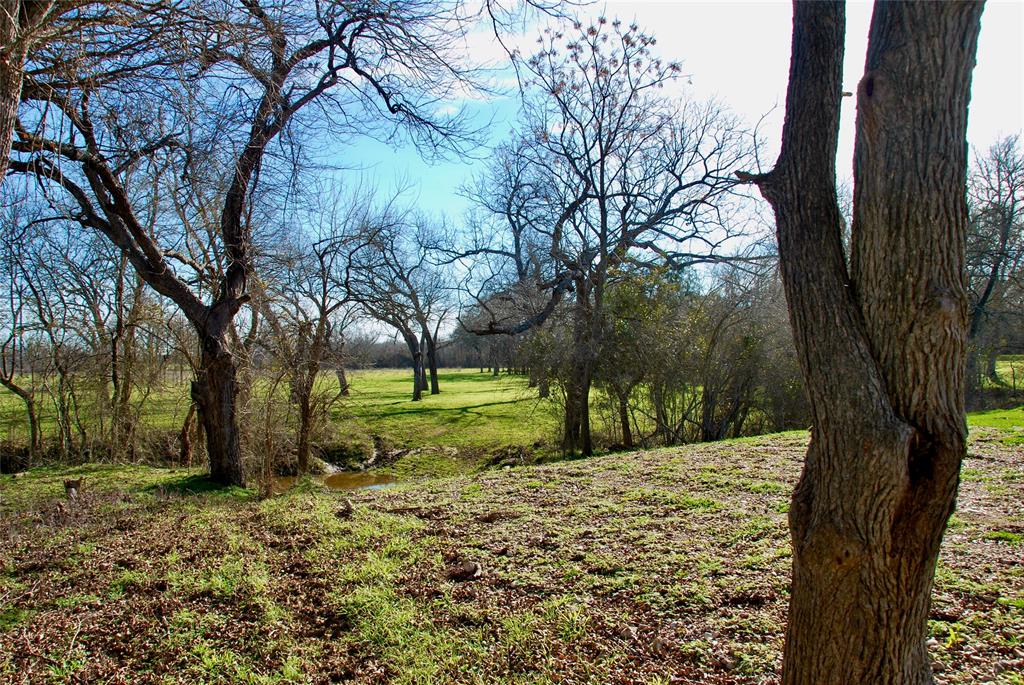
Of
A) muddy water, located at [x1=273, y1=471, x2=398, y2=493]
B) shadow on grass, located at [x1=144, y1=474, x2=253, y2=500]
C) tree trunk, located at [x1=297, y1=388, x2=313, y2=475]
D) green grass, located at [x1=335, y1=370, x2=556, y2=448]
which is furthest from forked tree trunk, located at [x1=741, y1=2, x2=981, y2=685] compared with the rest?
green grass, located at [x1=335, y1=370, x2=556, y2=448]

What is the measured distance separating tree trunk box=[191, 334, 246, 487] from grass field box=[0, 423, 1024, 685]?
1.41 metres

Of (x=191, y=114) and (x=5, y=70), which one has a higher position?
(x=191, y=114)

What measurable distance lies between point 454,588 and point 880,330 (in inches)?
130

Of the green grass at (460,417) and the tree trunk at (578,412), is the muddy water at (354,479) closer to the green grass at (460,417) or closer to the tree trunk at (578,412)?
the green grass at (460,417)

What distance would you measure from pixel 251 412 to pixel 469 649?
7.09 meters

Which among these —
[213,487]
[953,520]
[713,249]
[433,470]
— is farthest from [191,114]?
[713,249]

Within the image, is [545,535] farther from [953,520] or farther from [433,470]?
[433,470]

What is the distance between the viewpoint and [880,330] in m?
2.00

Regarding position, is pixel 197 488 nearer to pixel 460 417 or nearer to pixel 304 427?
pixel 304 427

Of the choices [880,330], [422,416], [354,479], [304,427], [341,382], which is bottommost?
[354,479]

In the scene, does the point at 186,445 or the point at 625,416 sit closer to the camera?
the point at 186,445

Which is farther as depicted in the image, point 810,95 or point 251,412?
point 251,412

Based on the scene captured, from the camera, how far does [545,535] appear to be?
536 cm

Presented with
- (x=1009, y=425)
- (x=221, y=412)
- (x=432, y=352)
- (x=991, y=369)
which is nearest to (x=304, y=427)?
(x=221, y=412)
